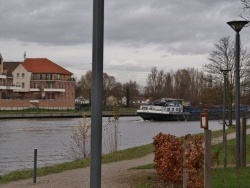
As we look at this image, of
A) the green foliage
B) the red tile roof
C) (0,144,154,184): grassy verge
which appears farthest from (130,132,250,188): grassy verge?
the red tile roof

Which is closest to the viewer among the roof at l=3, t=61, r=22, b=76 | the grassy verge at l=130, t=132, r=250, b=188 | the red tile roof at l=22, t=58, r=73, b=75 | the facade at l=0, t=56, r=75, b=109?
the grassy verge at l=130, t=132, r=250, b=188

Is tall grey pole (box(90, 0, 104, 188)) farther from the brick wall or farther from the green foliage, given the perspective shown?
the brick wall

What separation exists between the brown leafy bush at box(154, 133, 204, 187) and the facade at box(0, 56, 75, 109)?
96.0 meters

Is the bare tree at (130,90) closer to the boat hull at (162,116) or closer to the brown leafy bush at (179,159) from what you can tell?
the boat hull at (162,116)

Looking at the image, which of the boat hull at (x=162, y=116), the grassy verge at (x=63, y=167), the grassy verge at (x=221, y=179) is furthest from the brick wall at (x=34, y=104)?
the grassy verge at (x=221, y=179)

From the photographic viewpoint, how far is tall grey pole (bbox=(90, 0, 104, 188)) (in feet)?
17.1

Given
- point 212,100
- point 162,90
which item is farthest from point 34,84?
point 212,100

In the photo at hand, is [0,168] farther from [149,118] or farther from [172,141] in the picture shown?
[149,118]

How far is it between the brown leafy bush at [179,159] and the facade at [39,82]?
315 feet

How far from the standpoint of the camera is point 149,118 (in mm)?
80875

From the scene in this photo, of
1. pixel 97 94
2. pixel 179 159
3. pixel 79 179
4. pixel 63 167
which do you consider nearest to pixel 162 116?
pixel 63 167

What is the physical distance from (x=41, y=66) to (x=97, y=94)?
11632 cm

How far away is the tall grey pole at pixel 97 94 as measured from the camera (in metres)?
5.20

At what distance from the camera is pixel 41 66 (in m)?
120
